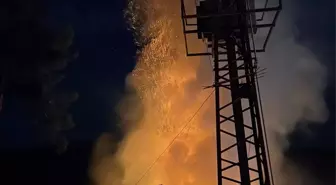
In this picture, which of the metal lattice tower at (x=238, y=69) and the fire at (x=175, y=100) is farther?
the fire at (x=175, y=100)

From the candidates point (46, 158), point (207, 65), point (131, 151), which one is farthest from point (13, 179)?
point (207, 65)

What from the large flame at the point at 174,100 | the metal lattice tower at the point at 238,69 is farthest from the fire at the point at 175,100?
the metal lattice tower at the point at 238,69

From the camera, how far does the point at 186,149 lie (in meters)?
17.3

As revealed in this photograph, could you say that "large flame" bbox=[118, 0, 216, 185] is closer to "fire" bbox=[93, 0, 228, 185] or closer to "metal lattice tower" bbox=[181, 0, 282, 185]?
"fire" bbox=[93, 0, 228, 185]

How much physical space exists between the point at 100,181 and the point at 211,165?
7.83 metres

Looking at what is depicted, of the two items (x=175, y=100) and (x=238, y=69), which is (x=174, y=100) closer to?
(x=175, y=100)

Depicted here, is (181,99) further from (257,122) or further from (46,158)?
(46,158)

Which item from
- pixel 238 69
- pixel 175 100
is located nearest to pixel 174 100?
pixel 175 100

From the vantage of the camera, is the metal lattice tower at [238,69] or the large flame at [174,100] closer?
the metal lattice tower at [238,69]

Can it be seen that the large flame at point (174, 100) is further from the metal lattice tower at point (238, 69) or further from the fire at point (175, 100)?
the metal lattice tower at point (238, 69)

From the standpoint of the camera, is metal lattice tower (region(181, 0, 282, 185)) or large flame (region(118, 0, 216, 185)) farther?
large flame (region(118, 0, 216, 185))

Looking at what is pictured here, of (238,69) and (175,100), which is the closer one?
(238,69)

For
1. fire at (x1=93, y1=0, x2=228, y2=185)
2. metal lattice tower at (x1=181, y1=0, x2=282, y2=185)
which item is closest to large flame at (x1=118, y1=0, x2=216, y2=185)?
fire at (x1=93, y1=0, x2=228, y2=185)

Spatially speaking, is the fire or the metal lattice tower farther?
the fire
